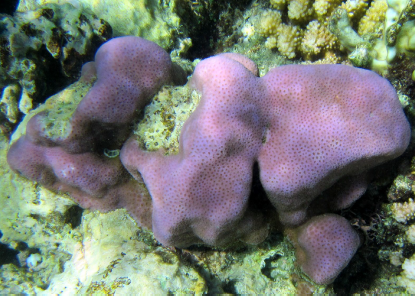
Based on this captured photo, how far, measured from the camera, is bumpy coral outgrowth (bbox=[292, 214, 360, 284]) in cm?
237

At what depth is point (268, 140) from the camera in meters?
2.24

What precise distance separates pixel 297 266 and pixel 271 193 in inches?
44.3

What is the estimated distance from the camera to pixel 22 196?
3014mm

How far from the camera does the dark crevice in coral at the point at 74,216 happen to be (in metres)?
3.10

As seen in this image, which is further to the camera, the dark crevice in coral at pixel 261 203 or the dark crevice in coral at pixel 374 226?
the dark crevice in coral at pixel 374 226

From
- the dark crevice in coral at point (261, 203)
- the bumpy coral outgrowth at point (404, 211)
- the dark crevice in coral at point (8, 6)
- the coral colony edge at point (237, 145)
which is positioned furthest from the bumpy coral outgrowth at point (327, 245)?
the dark crevice in coral at point (8, 6)

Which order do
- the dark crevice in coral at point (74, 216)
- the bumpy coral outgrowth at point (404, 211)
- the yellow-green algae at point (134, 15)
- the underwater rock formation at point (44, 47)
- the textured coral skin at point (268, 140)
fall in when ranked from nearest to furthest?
the textured coral skin at point (268, 140) < the bumpy coral outgrowth at point (404, 211) < the underwater rock formation at point (44, 47) < the dark crevice in coral at point (74, 216) < the yellow-green algae at point (134, 15)

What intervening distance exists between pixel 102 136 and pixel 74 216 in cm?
139

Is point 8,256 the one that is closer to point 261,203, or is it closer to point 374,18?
point 261,203

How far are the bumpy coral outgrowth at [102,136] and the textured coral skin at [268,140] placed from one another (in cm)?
53

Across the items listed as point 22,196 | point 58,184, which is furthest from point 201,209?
point 22,196

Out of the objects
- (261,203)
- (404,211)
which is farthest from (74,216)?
(404,211)

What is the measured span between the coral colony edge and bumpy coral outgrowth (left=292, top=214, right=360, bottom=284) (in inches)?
0.4

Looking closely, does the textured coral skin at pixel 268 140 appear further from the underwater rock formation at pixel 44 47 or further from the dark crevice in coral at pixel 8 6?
the dark crevice in coral at pixel 8 6
